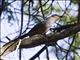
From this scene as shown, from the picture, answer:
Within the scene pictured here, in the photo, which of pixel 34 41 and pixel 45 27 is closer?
pixel 34 41

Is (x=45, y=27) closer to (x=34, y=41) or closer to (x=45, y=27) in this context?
(x=45, y=27)

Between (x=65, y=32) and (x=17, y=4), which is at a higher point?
(x=65, y=32)

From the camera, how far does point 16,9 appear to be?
179 cm

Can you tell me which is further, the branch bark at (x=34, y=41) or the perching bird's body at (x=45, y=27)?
the perching bird's body at (x=45, y=27)

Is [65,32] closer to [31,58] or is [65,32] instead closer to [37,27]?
[37,27]

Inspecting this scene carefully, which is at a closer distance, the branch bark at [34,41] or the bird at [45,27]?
the branch bark at [34,41]

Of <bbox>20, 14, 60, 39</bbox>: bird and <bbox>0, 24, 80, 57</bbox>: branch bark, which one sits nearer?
<bbox>0, 24, 80, 57</bbox>: branch bark

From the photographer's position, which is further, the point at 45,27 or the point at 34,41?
the point at 45,27

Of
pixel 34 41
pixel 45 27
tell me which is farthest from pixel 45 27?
pixel 34 41

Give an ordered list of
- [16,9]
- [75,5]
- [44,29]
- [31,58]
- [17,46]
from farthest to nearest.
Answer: [75,5], [16,9], [31,58], [44,29], [17,46]

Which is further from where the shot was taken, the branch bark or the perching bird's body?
the perching bird's body

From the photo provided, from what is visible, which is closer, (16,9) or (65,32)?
(65,32)

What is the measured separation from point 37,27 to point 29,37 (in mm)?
131

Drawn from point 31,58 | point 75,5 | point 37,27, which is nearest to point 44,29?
point 37,27
